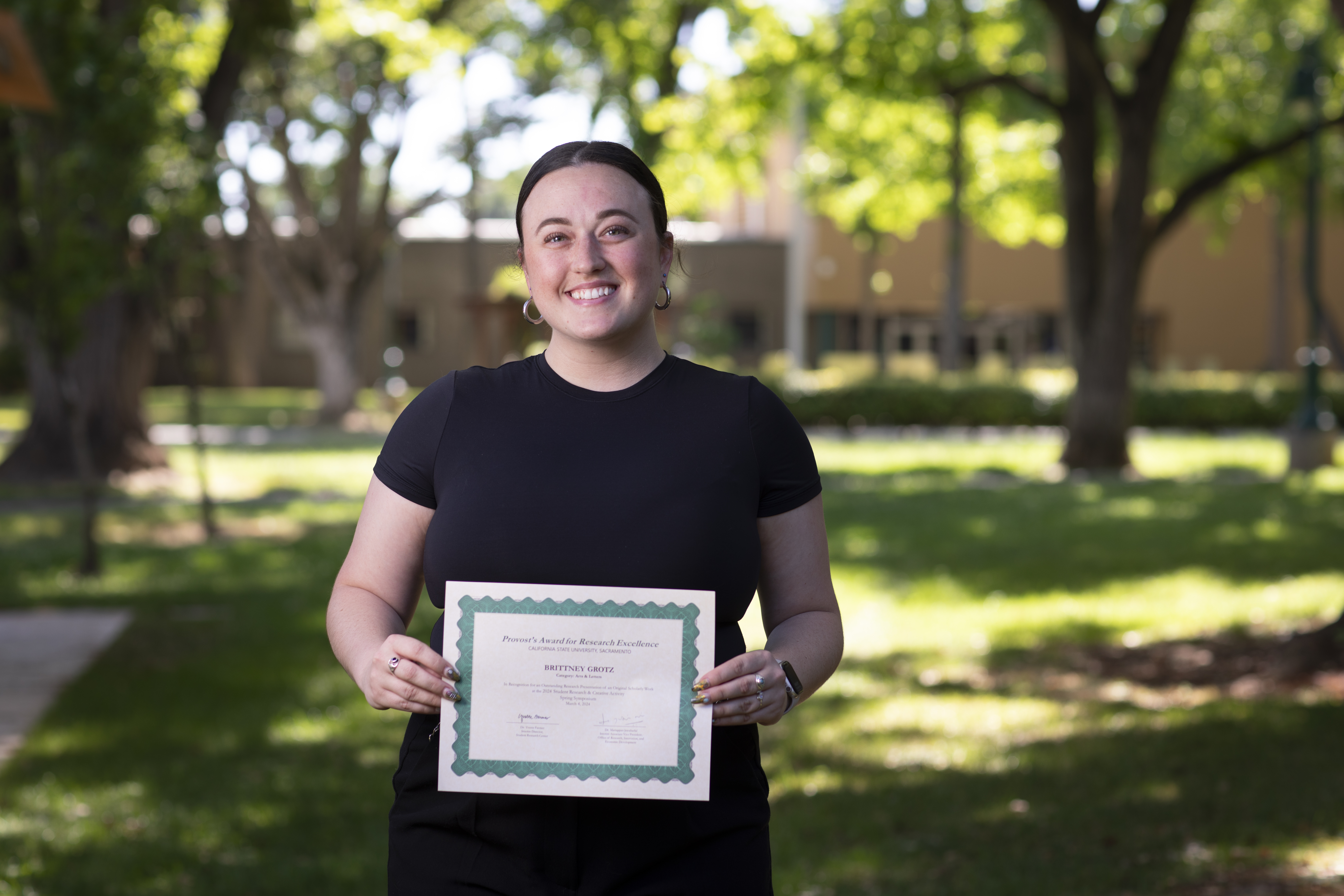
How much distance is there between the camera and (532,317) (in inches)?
107

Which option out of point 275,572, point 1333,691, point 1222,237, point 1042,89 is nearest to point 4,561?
point 275,572

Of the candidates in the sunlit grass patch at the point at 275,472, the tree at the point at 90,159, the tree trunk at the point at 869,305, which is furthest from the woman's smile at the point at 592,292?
the tree trunk at the point at 869,305

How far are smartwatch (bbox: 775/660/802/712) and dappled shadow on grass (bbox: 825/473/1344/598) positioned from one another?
9051 millimetres

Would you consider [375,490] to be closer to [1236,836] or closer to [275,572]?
[1236,836]

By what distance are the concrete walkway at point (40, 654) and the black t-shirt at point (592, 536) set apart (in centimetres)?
515

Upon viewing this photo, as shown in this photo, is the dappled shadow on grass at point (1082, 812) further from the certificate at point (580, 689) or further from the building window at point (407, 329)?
the building window at point (407, 329)

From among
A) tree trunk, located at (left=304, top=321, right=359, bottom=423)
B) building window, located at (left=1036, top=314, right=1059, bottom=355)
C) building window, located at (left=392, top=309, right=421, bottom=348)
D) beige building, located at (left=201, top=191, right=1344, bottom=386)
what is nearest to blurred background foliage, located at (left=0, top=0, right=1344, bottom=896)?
tree trunk, located at (left=304, top=321, right=359, bottom=423)

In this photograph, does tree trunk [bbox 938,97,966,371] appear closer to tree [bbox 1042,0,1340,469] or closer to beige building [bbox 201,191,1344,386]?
beige building [bbox 201,191,1344,386]

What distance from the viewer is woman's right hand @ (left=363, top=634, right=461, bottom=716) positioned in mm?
2236

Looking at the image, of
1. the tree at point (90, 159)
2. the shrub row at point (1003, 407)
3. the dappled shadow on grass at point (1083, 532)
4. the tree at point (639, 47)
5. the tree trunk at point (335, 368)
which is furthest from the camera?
the tree trunk at point (335, 368)

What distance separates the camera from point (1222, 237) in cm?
3177

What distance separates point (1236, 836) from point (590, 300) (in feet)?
13.0

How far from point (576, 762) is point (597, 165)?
38.2 inches

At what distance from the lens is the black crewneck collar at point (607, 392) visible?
8.11 feet
